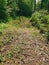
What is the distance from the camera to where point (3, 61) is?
36.2 feet

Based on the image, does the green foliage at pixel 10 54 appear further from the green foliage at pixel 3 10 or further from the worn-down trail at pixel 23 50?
the green foliage at pixel 3 10

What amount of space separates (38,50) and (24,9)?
24.8 meters

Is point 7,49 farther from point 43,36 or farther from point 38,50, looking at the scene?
point 43,36

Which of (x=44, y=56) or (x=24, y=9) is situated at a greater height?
(x=44, y=56)

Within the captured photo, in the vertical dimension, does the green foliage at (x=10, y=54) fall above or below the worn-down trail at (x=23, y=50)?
above

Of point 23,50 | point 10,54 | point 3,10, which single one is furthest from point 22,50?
point 3,10

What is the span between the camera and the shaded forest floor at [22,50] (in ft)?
37.3

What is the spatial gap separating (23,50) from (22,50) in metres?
0.06

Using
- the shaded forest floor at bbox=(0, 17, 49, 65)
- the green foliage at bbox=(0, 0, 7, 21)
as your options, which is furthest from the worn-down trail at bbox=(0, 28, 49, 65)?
the green foliage at bbox=(0, 0, 7, 21)

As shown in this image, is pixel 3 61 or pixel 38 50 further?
pixel 38 50

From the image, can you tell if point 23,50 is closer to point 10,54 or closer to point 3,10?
point 10,54

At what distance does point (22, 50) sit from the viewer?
12.8 m

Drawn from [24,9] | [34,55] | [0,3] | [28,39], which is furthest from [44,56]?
[24,9]

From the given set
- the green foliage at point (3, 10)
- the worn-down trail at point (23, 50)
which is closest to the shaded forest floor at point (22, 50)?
the worn-down trail at point (23, 50)
